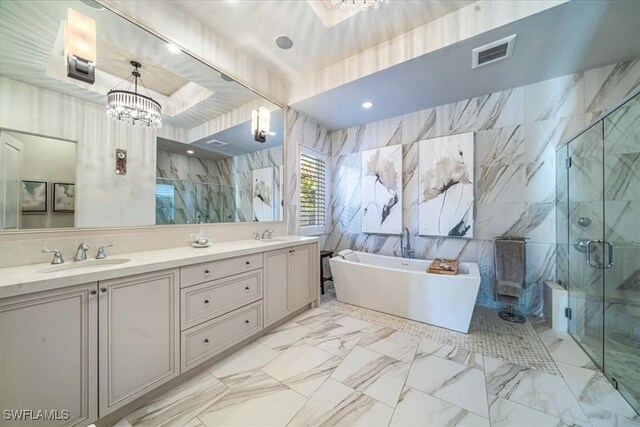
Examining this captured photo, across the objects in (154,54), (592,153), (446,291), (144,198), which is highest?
(154,54)

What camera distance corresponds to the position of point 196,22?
2168mm

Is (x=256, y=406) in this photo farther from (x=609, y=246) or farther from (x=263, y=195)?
(x=609, y=246)

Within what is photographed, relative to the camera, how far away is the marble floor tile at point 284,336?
2150mm

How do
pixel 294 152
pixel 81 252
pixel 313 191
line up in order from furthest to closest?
1. pixel 313 191
2. pixel 294 152
3. pixel 81 252

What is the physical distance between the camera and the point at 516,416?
1378 mm

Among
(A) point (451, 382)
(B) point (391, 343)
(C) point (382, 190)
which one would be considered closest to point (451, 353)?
(A) point (451, 382)

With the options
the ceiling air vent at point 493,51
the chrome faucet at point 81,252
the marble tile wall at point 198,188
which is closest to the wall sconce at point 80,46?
the marble tile wall at point 198,188

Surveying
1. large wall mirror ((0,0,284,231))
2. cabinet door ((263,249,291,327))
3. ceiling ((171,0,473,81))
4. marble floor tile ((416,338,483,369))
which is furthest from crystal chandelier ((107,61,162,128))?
marble floor tile ((416,338,483,369))

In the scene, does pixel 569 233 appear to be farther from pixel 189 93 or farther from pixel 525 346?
pixel 189 93

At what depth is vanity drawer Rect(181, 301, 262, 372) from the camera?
1.65 meters

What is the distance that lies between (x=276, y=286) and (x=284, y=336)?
1.62 ft

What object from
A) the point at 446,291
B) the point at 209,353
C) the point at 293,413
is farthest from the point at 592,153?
the point at 209,353

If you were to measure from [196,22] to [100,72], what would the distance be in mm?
1031

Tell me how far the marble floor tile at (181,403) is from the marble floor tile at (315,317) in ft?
3.55
